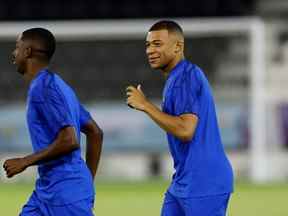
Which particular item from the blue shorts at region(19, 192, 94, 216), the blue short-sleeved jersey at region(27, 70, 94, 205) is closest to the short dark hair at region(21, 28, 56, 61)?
the blue short-sleeved jersey at region(27, 70, 94, 205)

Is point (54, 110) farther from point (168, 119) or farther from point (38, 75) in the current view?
point (168, 119)

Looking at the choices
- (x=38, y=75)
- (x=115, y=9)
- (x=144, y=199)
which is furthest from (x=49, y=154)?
(x=115, y=9)

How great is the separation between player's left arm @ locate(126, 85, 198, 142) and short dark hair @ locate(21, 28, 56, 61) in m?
0.59

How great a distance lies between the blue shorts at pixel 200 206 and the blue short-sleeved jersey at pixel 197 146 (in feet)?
0.10

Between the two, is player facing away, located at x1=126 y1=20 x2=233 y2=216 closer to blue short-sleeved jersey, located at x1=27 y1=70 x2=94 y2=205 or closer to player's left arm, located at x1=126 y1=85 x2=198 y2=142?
player's left arm, located at x1=126 y1=85 x2=198 y2=142

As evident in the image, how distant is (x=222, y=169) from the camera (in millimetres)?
5625

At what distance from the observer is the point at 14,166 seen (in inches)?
210

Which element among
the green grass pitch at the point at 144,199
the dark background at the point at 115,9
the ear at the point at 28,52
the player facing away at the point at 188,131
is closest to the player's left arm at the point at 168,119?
the player facing away at the point at 188,131

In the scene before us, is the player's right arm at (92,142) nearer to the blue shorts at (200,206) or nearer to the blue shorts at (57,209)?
the blue shorts at (57,209)

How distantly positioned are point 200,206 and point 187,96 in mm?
641

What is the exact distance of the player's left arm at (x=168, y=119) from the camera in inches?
208

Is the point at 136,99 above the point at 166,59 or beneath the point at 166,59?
beneath

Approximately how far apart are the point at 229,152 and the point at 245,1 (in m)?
4.17

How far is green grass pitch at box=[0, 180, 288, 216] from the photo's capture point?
12.4 m
